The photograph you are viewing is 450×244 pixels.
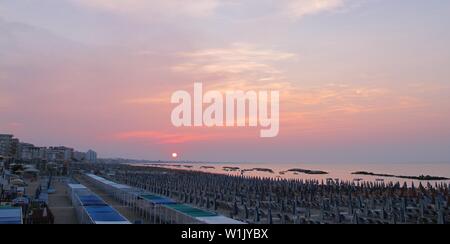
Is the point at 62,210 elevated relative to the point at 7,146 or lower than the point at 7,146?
lower

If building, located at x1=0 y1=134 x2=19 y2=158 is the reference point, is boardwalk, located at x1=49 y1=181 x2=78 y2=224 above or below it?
below

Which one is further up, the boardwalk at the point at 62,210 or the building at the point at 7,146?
the building at the point at 7,146

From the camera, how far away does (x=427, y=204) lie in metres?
19.6

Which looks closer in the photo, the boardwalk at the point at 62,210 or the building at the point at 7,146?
the boardwalk at the point at 62,210

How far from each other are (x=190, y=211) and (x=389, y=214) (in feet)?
29.1

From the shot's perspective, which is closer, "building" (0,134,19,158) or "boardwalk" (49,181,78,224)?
"boardwalk" (49,181,78,224)

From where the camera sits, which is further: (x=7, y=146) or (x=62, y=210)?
(x=7, y=146)

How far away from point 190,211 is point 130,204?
30.4 feet
